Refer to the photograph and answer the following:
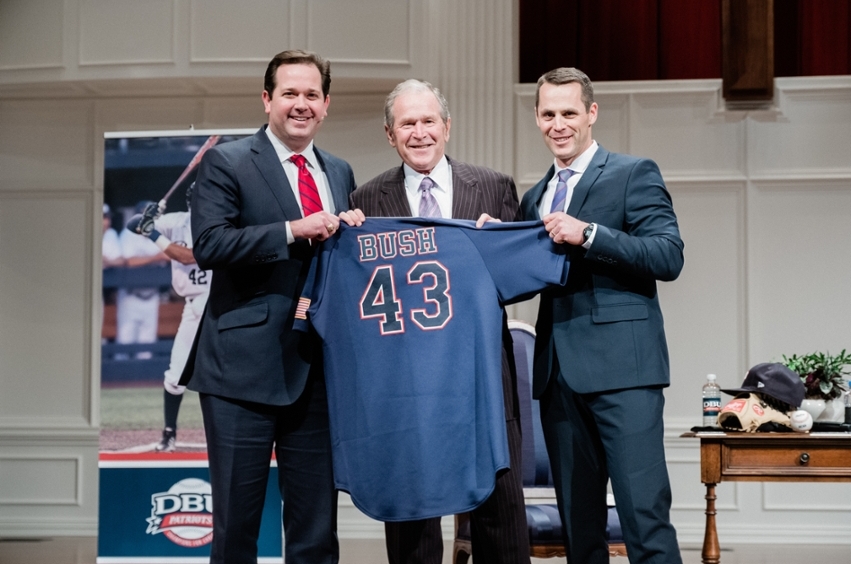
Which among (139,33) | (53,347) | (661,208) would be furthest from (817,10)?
(53,347)

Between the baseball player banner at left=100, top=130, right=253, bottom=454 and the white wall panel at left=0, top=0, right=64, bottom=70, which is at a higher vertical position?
the white wall panel at left=0, top=0, right=64, bottom=70

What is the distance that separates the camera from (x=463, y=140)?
18.3 feet

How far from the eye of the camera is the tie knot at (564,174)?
2762 millimetres

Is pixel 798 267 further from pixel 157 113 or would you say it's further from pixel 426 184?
pixel 157 113

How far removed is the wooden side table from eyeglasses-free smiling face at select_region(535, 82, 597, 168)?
4.43 feet

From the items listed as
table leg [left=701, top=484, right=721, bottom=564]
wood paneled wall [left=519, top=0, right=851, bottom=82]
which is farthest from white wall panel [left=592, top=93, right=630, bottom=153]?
table leg [left=701, top=484, right=721, bottom=564]

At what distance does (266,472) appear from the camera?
104 inches

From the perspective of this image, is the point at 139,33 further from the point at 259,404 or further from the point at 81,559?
the point at 259,404

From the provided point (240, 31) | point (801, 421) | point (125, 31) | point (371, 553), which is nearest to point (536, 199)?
point (801, 421)

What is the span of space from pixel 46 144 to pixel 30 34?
696mm

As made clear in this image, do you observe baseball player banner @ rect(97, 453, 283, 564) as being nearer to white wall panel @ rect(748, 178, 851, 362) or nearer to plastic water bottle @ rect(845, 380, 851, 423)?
plastic water bottle @ rect(845, 380, 851, 423)

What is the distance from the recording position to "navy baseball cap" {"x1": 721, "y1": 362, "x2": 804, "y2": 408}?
347 centimetres

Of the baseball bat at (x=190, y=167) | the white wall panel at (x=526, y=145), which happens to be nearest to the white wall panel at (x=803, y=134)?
the white wall panel at (x=526, y=145)

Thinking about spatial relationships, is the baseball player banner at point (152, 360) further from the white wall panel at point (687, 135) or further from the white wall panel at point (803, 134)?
the white wall panel at point (803, 134)
